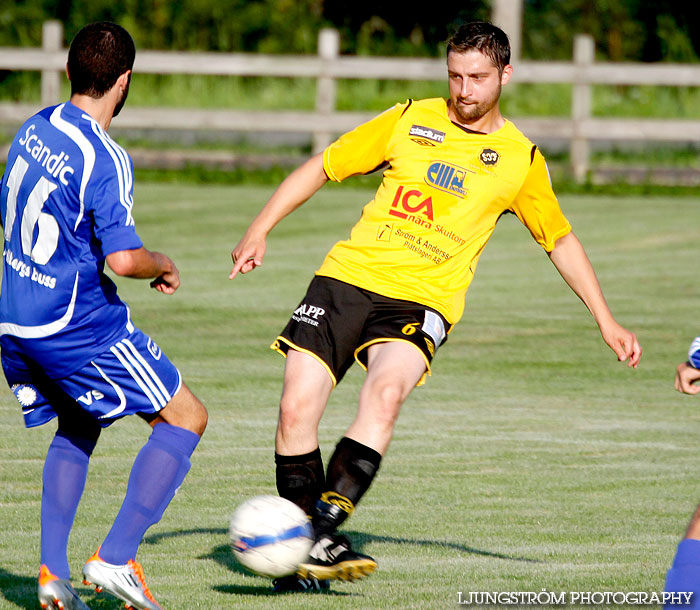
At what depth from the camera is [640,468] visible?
7371 millimetres

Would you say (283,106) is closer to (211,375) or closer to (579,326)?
(579,326)

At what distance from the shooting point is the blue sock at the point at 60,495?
4715 millimetres

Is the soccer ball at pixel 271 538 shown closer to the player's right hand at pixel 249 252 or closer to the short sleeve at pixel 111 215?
the player's right hand at pixel 249 252

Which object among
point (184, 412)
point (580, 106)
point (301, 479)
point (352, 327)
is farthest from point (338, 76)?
point (184, 412)

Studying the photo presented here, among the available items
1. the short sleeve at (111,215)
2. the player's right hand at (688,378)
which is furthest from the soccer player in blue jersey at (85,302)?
the player's right hand at (688,378)

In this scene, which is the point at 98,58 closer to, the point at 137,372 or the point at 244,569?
the point at 137,372

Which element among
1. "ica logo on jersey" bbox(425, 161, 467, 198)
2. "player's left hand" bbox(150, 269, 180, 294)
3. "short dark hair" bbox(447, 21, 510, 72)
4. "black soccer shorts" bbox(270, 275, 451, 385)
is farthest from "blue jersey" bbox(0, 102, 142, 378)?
"short dark hair" bbox(447, 21, 510, 72)

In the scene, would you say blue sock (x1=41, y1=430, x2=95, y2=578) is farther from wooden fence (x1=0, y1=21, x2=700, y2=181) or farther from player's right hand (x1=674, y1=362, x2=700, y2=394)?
wooden fence (x1=0, y1=21, x2=700, y2=181)

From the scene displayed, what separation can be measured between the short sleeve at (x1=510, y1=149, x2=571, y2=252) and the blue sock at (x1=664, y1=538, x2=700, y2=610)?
2.02 meters

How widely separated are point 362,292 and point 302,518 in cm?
98

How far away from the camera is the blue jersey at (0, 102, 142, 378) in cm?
446

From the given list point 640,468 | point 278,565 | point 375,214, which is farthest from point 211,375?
point 278,565

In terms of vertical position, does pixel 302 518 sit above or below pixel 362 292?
below

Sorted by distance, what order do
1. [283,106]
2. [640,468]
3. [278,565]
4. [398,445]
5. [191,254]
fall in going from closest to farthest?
1. [278,565]
2. [640,468]
3. [398,445]
4. [191,254]
5. [283,106]
